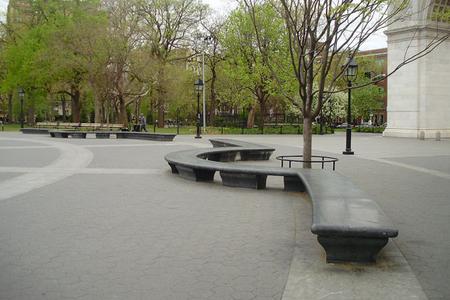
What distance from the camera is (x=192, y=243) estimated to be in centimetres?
596

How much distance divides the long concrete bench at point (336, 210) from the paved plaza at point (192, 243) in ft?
0.69

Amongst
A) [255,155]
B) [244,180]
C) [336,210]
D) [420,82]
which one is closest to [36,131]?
[255,155]

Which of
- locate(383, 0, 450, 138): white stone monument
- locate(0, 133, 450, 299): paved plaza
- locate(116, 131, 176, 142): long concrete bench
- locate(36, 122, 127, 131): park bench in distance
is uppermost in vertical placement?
locate(383, 0, 450, 138): white stone monument

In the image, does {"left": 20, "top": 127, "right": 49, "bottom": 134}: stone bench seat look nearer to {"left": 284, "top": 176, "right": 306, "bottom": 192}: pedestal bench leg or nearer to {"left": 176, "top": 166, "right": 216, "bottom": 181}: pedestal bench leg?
Answer: {"left": 176, "top": 166, "right": 216, "bottom": 181}: pedestal bench leg

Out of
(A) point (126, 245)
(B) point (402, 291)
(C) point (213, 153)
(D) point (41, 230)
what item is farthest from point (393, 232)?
(C) point (213, 153)

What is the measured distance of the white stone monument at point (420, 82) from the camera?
29.1 m

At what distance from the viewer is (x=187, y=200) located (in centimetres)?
888

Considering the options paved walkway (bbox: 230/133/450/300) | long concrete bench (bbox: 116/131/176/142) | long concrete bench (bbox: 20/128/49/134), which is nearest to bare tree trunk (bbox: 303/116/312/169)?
paved walkway (bbox: 230/133/450/300)

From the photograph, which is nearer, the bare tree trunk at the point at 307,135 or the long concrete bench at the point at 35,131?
the bare tree trunk at the point at 307,135

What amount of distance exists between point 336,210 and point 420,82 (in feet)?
88.1

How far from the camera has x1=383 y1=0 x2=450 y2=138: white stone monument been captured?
2914 cm

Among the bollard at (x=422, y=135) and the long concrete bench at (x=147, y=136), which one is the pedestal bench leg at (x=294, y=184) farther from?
the bollard at (x=422, y=135)

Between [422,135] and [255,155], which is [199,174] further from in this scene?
[422,135]

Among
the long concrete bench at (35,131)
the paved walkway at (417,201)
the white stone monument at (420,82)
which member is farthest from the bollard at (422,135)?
the long concrete bench at (35,131)
